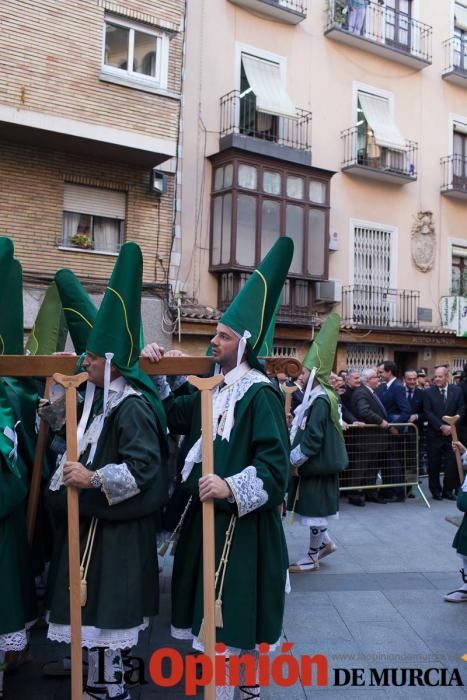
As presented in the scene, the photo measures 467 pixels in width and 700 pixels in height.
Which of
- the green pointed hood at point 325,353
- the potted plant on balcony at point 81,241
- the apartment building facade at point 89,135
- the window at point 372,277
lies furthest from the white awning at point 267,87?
the green pointed hood at point 325,353

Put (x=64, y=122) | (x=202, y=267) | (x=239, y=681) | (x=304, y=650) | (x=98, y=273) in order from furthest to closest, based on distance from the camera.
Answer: (x=202, y=267) → (x=98, y=273) → (x=64, y=122) → (x=304, y=650) → (x=239, y=681)

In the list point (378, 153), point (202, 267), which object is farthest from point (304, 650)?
point (378, 153)

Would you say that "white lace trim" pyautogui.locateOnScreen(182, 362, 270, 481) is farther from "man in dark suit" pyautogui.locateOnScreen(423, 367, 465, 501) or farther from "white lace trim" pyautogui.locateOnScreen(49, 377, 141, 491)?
"man in dark suit" pyautogui.locateOnScreen(423, 367, 465, 501)

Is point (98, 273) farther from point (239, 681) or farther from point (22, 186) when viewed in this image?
point (239, 681)

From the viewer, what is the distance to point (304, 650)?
14.1ft

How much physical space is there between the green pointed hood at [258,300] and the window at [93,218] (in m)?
10.2

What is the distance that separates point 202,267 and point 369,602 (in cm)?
1073

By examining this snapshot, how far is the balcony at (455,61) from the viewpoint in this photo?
18.8 meters

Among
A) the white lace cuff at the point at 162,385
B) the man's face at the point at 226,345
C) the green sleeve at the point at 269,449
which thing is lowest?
the green sleeve at the point at 269,449

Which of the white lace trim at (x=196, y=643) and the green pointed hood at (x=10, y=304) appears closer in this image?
the white lace trim at (x=196, y=643)

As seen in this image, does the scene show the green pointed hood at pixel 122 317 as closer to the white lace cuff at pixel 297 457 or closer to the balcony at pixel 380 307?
the white lace cuff at pixel 297 457

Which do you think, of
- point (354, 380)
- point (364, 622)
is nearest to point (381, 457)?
point (354, 380)

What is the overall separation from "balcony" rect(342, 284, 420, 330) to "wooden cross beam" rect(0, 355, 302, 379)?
1302 cm

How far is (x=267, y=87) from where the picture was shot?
15469mm
